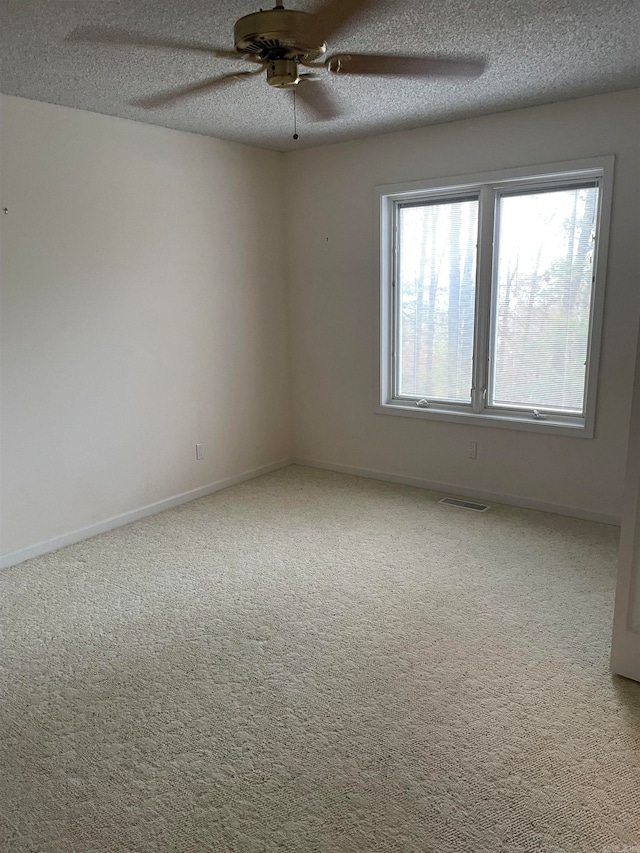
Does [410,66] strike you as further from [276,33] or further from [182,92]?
[182,92]

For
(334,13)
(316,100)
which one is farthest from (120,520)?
(334,13)

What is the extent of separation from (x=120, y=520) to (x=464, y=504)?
2.32 m

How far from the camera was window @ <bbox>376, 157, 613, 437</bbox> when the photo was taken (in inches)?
152

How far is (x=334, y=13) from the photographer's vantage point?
236 cm

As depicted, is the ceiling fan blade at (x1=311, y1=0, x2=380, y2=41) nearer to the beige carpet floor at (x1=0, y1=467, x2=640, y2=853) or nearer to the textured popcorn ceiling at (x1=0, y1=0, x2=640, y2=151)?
the textured popcorn ceiling at (x1=0, y1=0, x2=640, y2=151)

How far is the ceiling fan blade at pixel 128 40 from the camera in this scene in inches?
97.4

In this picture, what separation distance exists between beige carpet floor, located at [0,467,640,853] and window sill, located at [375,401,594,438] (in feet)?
2.07

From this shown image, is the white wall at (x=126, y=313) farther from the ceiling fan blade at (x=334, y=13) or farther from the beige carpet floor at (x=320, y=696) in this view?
the ceiling fan blade at (x=334, y=13)

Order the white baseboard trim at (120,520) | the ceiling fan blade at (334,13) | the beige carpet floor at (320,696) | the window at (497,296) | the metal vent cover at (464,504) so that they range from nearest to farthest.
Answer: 1. the beige carpet floor at (320,696)
2. the ceiling fan blade at (334,13)
3. the white baseboard trim at (120,520)
4. the window at (497,296)
5. the metal vent cover at (464,504)

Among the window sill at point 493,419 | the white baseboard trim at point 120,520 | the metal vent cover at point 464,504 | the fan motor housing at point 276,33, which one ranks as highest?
the fan motor housing at point 276,33

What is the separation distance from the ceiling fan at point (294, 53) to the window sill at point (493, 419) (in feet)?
6.88

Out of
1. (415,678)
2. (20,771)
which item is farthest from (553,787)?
(20,771)

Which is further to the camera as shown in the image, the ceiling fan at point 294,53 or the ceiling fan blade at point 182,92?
the ceiling fan blade at point 182,92

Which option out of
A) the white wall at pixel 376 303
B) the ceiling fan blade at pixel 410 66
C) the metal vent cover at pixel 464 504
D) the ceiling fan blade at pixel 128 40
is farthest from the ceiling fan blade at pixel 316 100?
the metal vent cover at pixel 464 504
